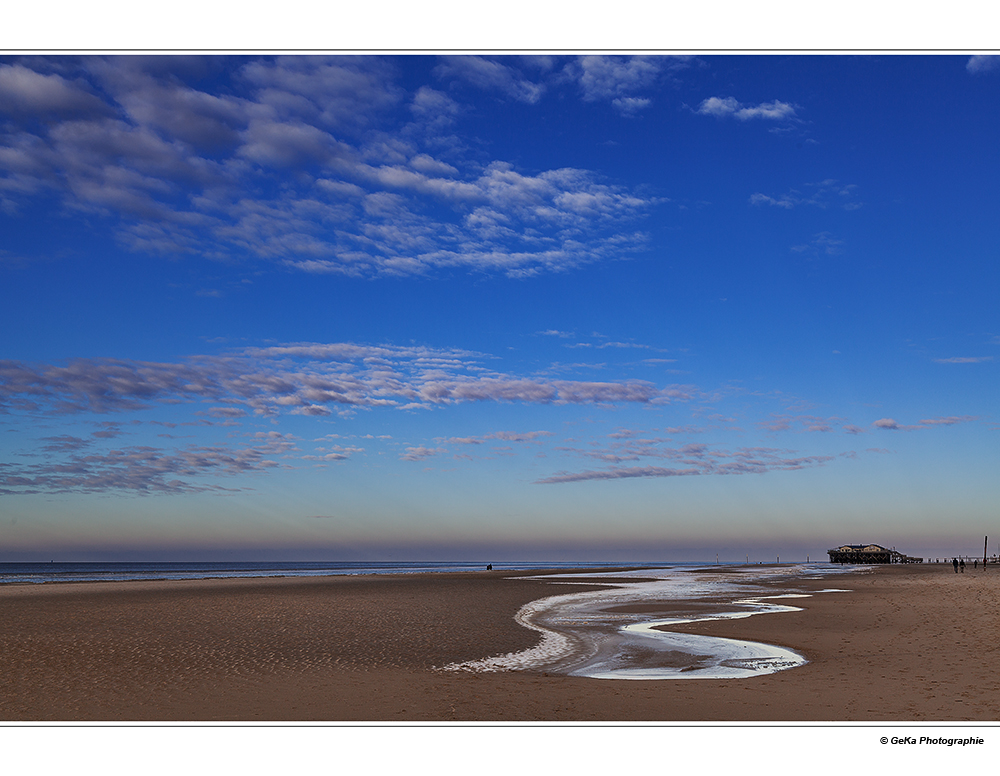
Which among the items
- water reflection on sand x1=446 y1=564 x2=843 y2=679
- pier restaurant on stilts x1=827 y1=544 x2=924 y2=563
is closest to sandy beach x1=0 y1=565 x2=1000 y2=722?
water reflection on sand x1=446 y1=564 x2=843 y2=679

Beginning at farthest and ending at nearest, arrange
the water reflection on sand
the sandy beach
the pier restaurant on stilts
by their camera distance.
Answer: the pier restaurant on stilts < the water reflection on sand < the sandy beach

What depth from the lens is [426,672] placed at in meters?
15.9

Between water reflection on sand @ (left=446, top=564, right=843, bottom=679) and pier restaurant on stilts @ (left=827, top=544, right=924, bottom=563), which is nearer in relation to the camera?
water reflection on sand @ (left=446, top=564, right=843, bottom=679)

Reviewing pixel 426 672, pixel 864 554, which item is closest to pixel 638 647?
pixel 426 672

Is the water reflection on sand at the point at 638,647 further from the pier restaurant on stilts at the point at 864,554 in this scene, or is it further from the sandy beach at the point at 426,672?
the pier restaurant on stilts at the point at 864,554

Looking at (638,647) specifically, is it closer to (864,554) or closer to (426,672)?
(426,672)

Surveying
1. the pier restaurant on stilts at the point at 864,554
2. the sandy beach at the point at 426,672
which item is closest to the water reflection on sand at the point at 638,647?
the sandy beach at the point at 426,672

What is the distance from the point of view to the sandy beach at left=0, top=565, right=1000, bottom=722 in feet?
39.4

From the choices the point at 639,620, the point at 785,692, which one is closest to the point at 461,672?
the point at 785,692

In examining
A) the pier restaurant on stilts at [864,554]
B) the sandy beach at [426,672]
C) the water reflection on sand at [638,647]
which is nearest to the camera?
the sandy beach at [426,672]

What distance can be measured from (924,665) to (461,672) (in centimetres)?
1104

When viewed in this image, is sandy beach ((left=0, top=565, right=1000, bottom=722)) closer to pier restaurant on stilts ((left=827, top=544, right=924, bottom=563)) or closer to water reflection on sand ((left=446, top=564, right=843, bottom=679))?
water reflection on sand ((left=446, top=564, right=843, bottom=679))

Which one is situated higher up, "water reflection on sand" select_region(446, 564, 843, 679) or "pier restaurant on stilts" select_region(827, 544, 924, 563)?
"water reflection on sand" select_region(446, 564, 843, 679)

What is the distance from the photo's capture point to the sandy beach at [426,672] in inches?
472
